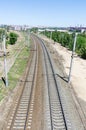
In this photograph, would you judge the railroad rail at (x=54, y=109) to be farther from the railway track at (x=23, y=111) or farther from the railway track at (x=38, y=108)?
the railway track at (x=23, y=111)

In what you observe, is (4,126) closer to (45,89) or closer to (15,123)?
(15,123)

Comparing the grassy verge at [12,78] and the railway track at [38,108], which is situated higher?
the grassy verge at [12,78]

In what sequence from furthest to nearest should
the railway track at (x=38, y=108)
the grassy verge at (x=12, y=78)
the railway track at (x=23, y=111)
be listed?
the grassy verge at (x=12, y=78) → the railway track at (x=38, y=108) → the railway track at (x=23, y=111)

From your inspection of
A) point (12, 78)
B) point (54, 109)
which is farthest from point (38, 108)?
point (12, 78)

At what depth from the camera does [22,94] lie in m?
25.7

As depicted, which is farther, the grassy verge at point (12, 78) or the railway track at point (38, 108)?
the grassy verge at point (12, 78)

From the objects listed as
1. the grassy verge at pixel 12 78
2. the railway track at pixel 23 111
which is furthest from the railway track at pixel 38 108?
the grassy verge at pixel 12 78

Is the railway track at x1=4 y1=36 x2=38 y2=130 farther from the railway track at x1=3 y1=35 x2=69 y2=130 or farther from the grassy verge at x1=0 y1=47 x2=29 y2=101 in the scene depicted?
the grassy verge at x1=0 y1=47 x2=29 y2=101

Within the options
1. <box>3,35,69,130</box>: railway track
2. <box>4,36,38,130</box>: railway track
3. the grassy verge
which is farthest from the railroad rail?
the grassy verge

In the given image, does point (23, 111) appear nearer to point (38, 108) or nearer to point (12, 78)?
point (38, 108)

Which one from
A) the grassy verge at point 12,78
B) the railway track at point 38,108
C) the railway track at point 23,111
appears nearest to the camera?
the railway track at point 23,111

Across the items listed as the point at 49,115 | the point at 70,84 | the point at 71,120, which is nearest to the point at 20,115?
the point at 49,115

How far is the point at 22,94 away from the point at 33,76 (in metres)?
8.61

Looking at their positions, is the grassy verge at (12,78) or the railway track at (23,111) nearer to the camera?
the railway track at (23,111)
